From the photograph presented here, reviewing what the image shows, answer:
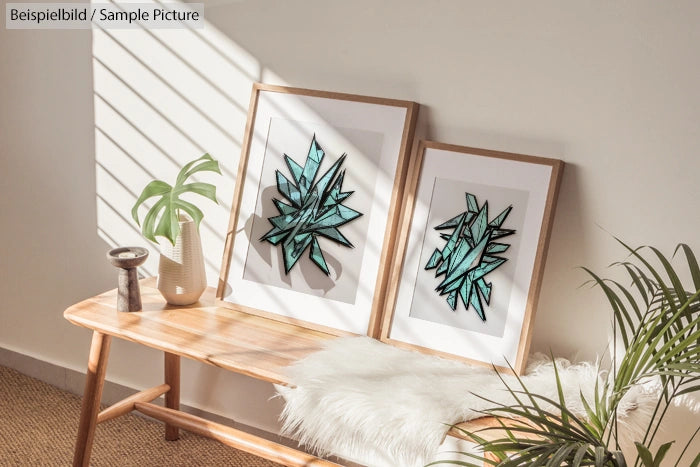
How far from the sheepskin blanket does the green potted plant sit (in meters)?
0.48

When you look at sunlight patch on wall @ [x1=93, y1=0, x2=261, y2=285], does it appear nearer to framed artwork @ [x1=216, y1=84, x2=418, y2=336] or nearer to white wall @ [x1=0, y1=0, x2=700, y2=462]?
white wall @ [x1=0, y1=0, x2=700, y2=462]

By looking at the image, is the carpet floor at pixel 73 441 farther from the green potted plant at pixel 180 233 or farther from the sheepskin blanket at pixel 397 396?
the sheepskin blanket at pixel 397 396

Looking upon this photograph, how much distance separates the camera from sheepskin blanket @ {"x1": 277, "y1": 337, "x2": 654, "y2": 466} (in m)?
1.46

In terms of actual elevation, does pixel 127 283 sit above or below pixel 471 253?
below

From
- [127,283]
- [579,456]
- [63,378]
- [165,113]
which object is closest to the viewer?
[579,456]

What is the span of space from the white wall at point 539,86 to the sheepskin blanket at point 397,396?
0.26 m

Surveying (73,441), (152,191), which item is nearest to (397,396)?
(152,191)

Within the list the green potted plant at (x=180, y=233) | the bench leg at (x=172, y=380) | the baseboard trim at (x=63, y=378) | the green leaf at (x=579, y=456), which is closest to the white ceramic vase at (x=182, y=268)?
the green potted plant at (x=180, y=233)

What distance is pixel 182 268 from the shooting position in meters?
1.95

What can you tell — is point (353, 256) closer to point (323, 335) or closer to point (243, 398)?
point (323, 335)

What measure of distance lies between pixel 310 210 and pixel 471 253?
0.47 meters

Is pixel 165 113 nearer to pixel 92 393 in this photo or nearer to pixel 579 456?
pixel 92 393

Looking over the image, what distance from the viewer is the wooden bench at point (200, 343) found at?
1.71 meters

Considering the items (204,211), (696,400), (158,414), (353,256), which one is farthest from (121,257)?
(696,400)
